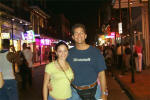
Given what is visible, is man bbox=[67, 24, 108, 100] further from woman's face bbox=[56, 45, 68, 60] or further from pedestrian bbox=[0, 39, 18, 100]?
pedestrian bbox=[0, 39, 18, 100]

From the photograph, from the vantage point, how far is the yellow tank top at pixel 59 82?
3744 mm

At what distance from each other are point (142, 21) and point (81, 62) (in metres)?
16.9

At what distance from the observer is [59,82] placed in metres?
3.75

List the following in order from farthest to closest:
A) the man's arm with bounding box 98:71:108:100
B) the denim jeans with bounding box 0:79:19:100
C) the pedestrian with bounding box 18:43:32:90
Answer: the pedestrian with bounding box 18:43:32:90 → the denim jeans with bounding box 0:79:19:100 → the man's arm with bounding box 98:71:108:100

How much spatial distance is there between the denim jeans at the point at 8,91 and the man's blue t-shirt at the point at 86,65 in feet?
5.44

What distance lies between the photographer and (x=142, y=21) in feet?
64.7

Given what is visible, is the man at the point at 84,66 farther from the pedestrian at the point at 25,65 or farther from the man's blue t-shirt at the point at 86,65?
the pedestrian at the point at 25,65

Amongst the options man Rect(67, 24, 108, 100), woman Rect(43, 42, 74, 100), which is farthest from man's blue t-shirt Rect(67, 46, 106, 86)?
woman Rect(43, 42, 74, 100)

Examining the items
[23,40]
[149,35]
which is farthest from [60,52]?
[23,40]

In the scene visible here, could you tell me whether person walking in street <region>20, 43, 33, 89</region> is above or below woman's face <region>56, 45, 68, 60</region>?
below

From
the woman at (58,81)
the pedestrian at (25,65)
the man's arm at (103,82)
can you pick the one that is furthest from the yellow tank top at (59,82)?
the pedestrian at (25,65)

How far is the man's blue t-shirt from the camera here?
371 centimetres

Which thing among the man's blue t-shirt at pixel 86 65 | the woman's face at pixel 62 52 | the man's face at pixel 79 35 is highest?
the man's face at pixel 79 35

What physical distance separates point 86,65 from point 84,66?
0.10 ft
